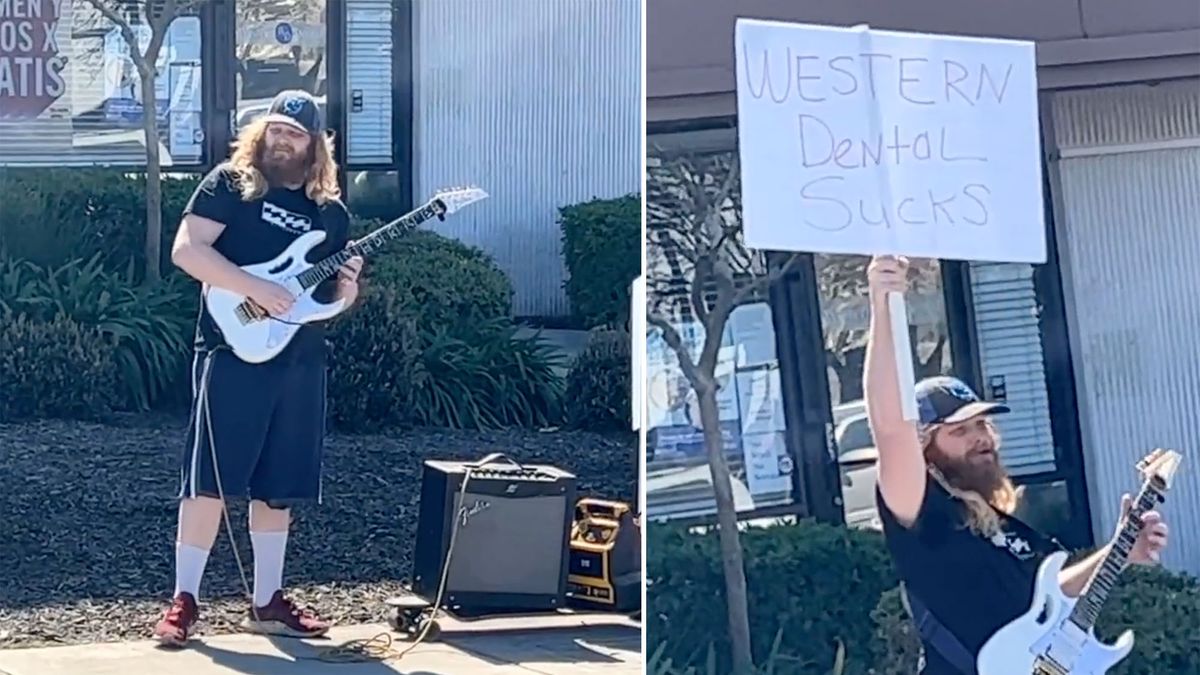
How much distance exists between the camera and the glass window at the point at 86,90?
9.11 m

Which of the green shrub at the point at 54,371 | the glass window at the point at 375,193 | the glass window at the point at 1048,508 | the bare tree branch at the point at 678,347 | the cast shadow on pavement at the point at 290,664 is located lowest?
the cast shadow on pavement at the point at 290,664

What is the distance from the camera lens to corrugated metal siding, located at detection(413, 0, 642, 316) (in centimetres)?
1038

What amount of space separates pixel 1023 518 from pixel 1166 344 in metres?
0.53

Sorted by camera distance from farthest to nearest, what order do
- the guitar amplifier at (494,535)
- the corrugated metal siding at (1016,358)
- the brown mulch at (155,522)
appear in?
the brown mulch at (155,522)
the guitar amplifier at (494,535)
the corrugated metal siding at (1016,358)

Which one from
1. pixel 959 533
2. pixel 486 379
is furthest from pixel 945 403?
pixel 486 379

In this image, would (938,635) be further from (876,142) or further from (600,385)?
(600,385)

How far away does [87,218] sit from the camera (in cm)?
945

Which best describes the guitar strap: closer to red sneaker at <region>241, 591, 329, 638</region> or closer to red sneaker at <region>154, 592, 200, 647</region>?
red sneaker at <region>241, 591, 329, 638</region>

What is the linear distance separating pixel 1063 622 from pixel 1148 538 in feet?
0.91

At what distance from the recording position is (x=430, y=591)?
7500 mm

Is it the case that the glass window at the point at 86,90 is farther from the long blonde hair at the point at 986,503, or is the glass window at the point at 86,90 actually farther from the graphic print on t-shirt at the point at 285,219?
the long blonde hair at the point at 986,503

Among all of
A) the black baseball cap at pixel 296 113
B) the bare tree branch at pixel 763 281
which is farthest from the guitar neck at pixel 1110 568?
the black baseball cap at pixel 296 113

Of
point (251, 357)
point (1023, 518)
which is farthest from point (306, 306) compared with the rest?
point (1023, 518)

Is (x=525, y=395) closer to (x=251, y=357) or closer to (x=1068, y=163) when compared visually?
(x=251, y=357)
